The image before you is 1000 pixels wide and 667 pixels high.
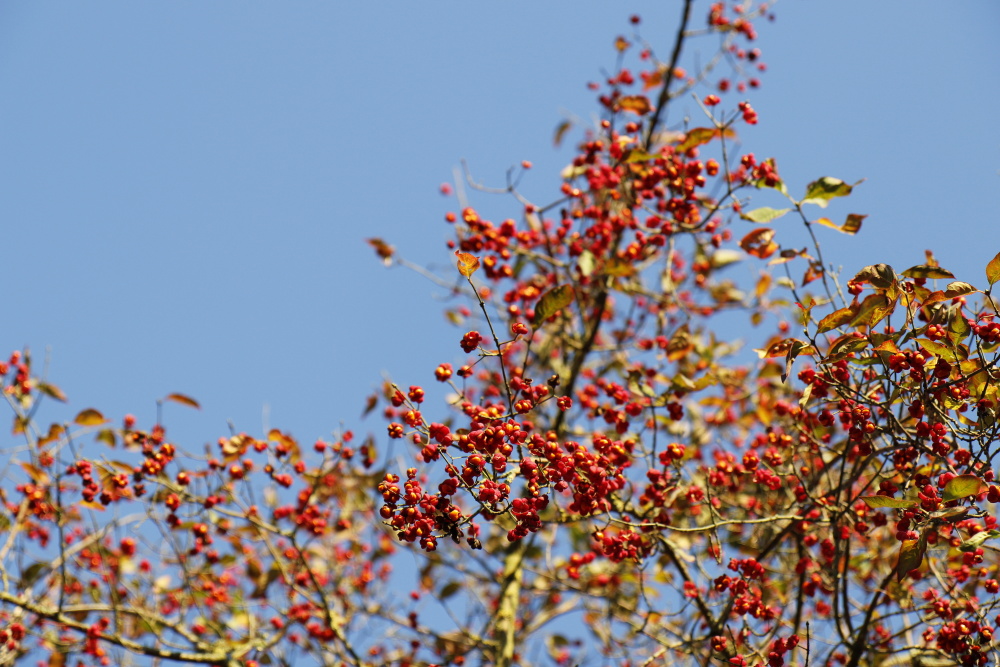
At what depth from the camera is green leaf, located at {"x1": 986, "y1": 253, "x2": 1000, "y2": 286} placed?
264 cm

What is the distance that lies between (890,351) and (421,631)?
9.67 feet

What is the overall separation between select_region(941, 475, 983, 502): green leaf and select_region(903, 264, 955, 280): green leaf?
70 centimetres

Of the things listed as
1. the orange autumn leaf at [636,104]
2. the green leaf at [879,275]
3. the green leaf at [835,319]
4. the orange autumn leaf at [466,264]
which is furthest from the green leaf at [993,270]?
the orange autumn leaf at [636,104]

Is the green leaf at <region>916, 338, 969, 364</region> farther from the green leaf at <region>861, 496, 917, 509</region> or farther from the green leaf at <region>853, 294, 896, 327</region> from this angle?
the green leaf at <region>861, 496, 917, 509</region>

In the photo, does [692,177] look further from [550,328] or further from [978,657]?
[978,657]

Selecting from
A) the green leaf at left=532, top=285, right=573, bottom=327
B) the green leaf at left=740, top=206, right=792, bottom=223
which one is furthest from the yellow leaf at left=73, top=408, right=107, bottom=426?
the green leaf at left=740, top=206, right=792, bottom=223

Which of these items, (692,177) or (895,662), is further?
(692,177)

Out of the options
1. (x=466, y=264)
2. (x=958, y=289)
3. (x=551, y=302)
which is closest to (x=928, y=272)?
(x=958, y=289)

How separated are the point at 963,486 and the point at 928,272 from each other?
2.45ft

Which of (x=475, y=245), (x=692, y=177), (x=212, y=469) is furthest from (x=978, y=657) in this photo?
(x=212, y=469)

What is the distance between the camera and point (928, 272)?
275 centimetres

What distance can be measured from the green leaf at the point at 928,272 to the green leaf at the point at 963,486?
27.5 inches

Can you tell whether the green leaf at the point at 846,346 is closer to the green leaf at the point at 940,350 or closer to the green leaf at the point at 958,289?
the green leaf at the point at 940,350

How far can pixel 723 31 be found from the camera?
5.35m
